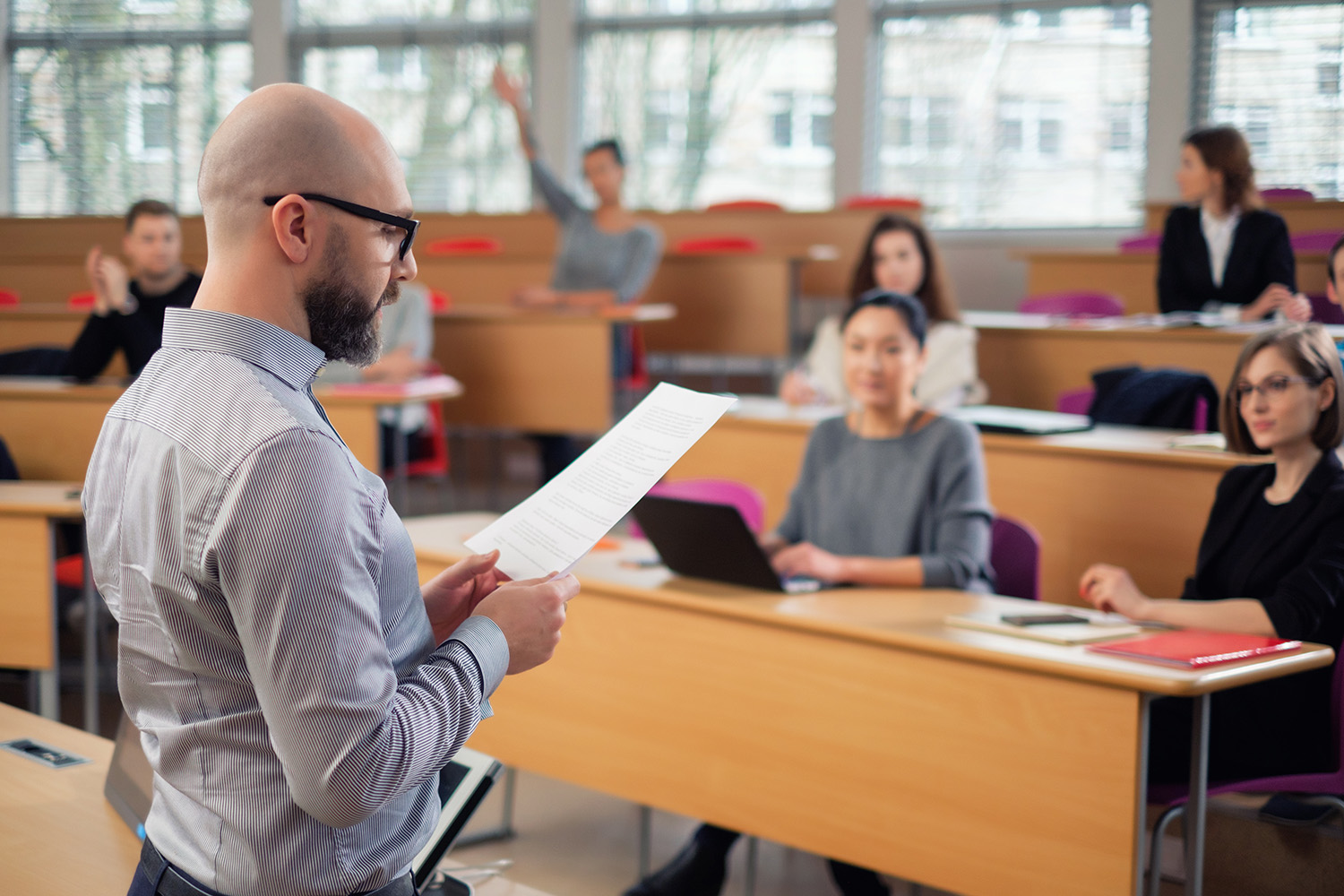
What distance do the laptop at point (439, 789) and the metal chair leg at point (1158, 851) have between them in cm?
105

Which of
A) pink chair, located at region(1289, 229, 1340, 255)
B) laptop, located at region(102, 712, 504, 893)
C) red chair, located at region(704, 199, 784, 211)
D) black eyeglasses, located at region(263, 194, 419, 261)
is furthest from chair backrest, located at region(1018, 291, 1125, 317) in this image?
black eyeglasses, located at region(263, 194, 419, 261)

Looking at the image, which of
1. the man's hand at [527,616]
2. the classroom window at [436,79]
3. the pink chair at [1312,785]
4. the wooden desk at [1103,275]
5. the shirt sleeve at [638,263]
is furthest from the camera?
the classroom window at [436,79]

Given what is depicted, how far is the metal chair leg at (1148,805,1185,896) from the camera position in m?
1.80

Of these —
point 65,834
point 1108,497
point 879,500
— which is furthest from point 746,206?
point 65,834

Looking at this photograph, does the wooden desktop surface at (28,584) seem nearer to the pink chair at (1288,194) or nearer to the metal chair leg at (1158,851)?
the metal chair leg at (1158,851)

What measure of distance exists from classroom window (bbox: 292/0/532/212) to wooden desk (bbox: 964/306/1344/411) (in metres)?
4.96

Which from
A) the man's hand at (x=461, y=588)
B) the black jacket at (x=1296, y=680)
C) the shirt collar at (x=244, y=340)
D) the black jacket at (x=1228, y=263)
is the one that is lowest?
the black jacket at (x=1296, y=680)

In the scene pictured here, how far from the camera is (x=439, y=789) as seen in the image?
1.29m

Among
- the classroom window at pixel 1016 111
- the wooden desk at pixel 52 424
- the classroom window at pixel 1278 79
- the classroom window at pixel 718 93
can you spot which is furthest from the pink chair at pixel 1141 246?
the wooden desk at pixel 52 424

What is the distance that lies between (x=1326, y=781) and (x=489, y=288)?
17.4 feet

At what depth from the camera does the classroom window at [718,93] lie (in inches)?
322

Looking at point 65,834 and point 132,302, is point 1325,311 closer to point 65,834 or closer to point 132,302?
point 65,834

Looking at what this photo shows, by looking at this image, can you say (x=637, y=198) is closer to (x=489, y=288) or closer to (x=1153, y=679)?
(x=489, y=288)

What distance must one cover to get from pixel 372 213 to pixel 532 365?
176 inches
